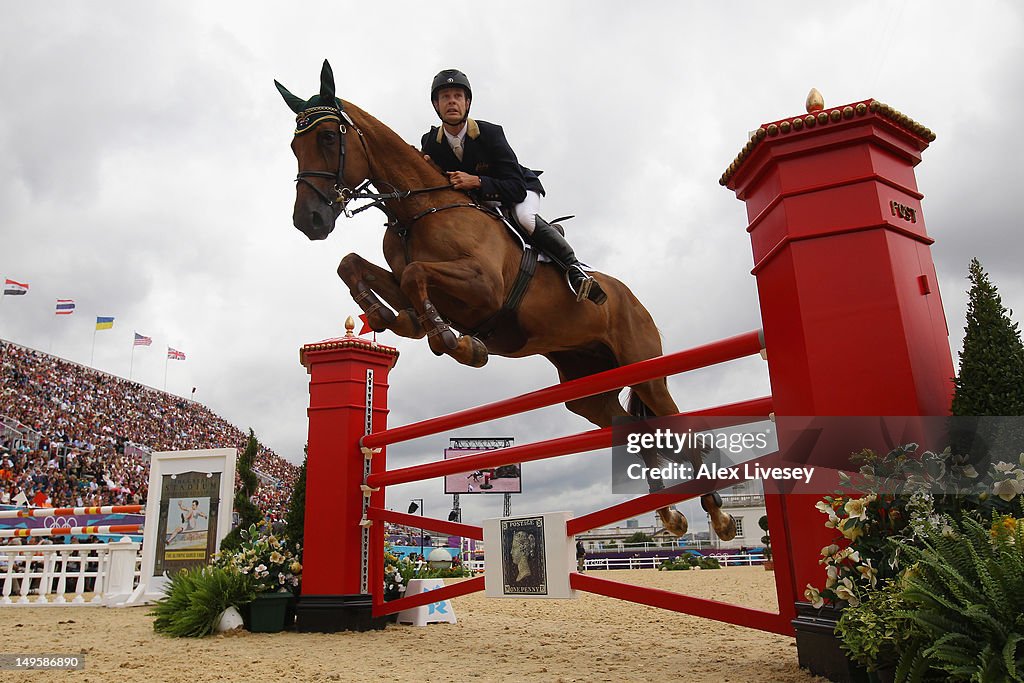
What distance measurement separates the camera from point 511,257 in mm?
3002

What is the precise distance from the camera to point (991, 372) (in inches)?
56.9

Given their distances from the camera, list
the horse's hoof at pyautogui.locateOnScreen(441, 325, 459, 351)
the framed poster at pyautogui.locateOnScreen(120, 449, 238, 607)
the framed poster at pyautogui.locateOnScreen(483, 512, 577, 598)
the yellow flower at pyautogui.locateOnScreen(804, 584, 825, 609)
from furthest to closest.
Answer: the framed poster at pyautogui.locateOnScreen(120, 449, 238, 607), the framed poster at pyautogui.locateOnScreen(483, 512, 577, 598), the horse's hoof at pyautogui.locateOnScreen(441, 325, 459, 351), the yellow flower at pyautogui.locateOnScreen(804, 584, 825, 609)

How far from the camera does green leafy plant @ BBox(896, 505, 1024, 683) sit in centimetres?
111

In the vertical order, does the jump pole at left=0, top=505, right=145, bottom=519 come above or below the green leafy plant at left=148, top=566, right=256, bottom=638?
above

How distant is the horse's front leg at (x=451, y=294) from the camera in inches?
101

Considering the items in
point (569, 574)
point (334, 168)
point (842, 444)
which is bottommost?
point (569, 574)

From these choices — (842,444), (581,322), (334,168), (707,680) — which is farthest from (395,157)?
(707,680)

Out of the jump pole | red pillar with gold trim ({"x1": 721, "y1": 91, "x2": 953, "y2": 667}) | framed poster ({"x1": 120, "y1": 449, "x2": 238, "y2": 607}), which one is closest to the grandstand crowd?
the jump pole

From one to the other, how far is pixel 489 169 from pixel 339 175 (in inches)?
28.1

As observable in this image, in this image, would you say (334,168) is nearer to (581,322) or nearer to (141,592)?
(581,322)

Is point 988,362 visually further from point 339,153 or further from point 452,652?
point 452,652

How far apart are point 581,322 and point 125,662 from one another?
7.75 feet

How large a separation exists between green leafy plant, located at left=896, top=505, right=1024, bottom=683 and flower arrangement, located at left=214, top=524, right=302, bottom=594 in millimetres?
3673

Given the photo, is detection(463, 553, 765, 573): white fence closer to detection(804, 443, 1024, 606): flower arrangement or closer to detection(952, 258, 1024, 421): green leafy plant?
detection(804, 443, 1024, 606): flower arrangement
